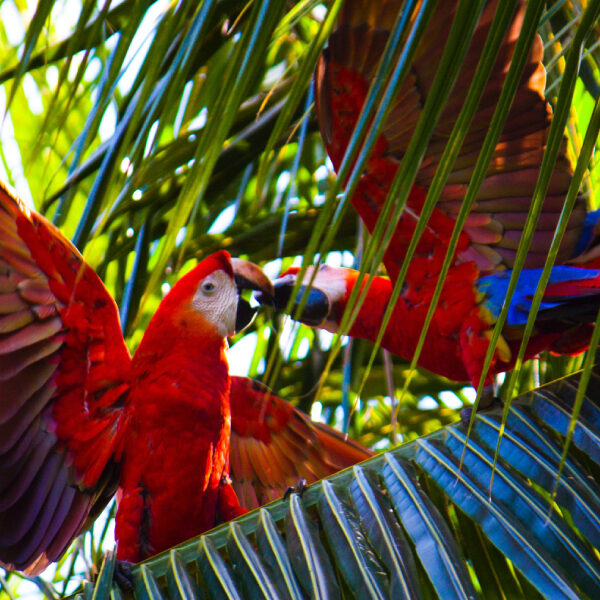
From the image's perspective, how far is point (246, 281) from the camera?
1.57m

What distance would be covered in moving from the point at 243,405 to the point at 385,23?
961 millimetres

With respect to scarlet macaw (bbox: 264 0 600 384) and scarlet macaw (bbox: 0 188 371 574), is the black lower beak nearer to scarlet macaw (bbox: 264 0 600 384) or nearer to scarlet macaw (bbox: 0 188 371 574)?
scarlet macaw (bbox: 0 188 371 574)

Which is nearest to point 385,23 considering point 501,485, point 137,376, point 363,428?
point 501,485

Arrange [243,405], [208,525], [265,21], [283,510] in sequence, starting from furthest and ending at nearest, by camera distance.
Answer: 1. [243,405]
2. [208,525]
3. [283,510]
4. [265,21]

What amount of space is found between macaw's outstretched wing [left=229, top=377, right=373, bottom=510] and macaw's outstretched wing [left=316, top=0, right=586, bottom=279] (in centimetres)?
44

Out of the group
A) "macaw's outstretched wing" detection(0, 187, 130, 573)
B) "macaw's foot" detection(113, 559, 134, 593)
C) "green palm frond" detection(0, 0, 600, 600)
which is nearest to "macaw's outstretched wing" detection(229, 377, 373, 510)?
"green palm frond" detection(0, 0, 600, 600)

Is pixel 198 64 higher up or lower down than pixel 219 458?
higher up

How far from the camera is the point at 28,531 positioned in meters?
1.28

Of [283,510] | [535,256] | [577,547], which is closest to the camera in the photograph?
[577,547]

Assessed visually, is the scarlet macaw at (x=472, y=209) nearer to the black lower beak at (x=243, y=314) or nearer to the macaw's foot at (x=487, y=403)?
the macaw's foot at (x=487, y=403)

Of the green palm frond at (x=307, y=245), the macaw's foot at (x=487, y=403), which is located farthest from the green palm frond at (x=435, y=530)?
the macaw's foot at (x=487, y=403)

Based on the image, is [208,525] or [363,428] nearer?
[208,525]

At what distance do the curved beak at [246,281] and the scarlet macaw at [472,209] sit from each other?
0.71 feet

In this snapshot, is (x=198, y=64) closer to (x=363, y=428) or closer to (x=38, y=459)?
(x=38, y=459)
